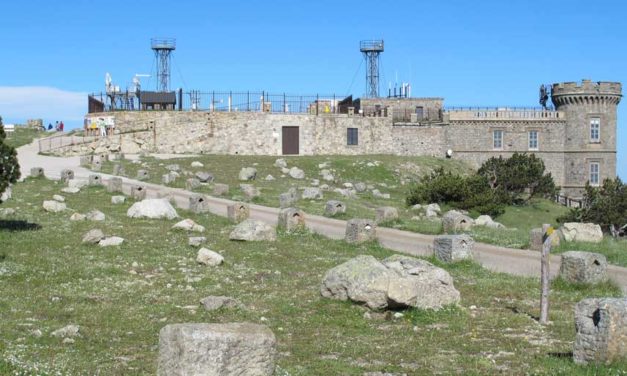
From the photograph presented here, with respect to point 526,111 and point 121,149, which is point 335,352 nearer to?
point 121,149

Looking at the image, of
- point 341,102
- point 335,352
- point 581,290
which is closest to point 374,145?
point 341,102

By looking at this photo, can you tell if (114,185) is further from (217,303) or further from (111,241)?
(217,303)

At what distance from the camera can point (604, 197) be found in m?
44.1

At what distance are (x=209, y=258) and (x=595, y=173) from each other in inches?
2290

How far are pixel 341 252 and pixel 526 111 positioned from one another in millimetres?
53194

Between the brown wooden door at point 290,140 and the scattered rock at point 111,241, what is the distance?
44.8 m

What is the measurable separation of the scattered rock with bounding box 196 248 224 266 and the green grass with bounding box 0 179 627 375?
0.24m

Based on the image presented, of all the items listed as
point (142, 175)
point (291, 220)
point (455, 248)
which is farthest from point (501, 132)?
point (455, 248)

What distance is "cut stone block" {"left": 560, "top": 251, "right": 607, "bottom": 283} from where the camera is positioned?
16.6 m

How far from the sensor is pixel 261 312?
14.1 meters

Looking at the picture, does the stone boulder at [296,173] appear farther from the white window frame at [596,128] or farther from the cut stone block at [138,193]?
the white window frame at [596,128]

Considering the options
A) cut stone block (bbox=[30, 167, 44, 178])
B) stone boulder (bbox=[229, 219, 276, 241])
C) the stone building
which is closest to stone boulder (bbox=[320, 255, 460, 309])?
stone boulder (bbox=[229, 219, 276, 241])

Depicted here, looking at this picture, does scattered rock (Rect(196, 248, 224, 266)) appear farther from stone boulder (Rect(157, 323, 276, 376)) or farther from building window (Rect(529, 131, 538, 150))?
building window (Rect(529, 131, 538, 150))

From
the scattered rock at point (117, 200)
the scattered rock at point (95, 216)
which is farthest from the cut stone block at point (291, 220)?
the scattered rock at point (117, 200)
